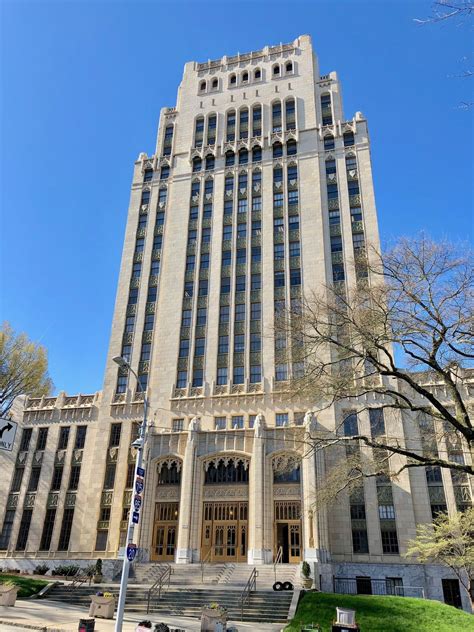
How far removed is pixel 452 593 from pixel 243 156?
147ft

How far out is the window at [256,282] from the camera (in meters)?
45.3

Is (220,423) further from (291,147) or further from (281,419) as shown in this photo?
(291,147)

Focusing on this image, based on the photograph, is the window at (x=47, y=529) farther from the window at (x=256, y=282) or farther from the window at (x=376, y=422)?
the window at (x=376, y=422)

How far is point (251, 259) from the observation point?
4678 cm

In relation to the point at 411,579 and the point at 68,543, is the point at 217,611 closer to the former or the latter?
the point at 411,579

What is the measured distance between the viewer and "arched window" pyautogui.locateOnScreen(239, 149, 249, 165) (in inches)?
2094

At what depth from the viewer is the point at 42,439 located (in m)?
44.0

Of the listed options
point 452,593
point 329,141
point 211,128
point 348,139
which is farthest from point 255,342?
point 211,128

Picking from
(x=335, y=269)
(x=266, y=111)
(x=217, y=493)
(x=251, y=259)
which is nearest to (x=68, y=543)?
(x=217, y=493)

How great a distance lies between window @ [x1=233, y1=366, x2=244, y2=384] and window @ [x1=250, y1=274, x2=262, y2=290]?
8.06 m

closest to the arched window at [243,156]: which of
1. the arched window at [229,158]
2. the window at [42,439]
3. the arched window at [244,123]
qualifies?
the arched window at [229,158]

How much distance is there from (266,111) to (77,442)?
41.9 m

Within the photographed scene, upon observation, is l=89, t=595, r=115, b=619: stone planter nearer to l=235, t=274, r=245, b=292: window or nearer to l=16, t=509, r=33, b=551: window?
l=16, t=509, r=33, b=551: window

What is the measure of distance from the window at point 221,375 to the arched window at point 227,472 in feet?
24.9
